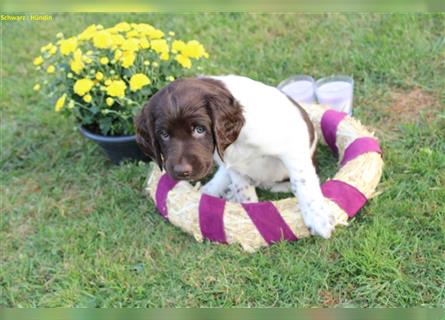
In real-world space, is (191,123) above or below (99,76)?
above

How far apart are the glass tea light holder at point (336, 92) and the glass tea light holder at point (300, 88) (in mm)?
72

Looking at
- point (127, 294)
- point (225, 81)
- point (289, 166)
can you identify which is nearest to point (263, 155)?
point (289, 166)

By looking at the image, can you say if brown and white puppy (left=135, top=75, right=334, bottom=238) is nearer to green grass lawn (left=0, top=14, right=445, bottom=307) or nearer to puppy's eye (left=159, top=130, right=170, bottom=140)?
puppy's eye (left=159, top=130, right=170, bottom=140)

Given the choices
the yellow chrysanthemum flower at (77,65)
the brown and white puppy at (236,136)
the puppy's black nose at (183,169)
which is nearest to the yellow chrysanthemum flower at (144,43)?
the yellow chrysanthemum flower at (77,65)

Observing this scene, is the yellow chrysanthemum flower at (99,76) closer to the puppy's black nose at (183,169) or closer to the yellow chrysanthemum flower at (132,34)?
the yellow chrysanthemum flower at (132,34)

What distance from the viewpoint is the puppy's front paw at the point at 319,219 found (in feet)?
14.2

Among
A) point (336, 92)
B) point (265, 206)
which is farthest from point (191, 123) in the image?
point (336, 92)

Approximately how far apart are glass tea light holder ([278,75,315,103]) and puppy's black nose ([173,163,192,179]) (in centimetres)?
231

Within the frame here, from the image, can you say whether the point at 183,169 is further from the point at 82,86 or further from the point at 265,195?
the point at 82,86

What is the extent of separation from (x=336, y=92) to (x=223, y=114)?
7.15ft

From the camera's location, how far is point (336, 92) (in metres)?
5.66

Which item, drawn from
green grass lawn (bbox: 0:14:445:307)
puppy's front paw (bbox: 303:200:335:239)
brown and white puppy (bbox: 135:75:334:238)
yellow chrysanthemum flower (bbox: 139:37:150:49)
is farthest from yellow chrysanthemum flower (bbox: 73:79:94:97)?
puppy's front paw (bbox: 303:200:335:239)

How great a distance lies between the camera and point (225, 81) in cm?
411

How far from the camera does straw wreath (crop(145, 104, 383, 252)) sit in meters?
4.42
